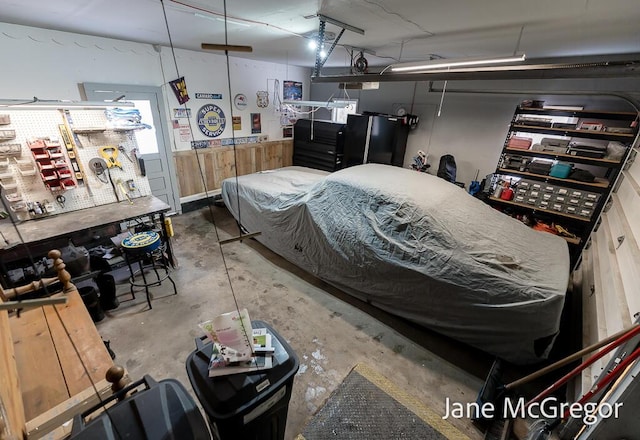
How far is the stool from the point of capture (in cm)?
267

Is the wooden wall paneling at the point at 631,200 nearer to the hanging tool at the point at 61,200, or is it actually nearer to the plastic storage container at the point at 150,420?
the plastic storage container at the point at 150,420

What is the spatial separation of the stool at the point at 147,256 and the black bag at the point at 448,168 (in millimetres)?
4397

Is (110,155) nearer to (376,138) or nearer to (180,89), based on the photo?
(180,89)

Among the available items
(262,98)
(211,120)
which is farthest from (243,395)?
(262,98)

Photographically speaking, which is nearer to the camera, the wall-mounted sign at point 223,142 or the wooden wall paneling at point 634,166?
the wooden wall paneling at point 634,166

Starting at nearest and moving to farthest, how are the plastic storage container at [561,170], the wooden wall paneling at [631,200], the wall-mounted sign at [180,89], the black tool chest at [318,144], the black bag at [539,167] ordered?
the wooden wall paneling at [631,200] → the plastic storage container at [561,170] → the black bag at [539,167] → the wall-mounted sign at [180,89] → the black tool chest at [318,144]

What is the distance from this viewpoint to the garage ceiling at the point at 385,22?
78.7 inches

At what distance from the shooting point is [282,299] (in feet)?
9.97

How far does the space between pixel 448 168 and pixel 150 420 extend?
496 cm

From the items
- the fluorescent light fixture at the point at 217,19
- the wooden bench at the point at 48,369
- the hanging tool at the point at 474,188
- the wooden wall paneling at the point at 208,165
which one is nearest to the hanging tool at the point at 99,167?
the wooden bench at the point at 48,369

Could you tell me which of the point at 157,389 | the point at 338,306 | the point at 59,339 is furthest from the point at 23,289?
the point at 338,306

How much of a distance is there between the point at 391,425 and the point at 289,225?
7.24 ft

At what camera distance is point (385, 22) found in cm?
244

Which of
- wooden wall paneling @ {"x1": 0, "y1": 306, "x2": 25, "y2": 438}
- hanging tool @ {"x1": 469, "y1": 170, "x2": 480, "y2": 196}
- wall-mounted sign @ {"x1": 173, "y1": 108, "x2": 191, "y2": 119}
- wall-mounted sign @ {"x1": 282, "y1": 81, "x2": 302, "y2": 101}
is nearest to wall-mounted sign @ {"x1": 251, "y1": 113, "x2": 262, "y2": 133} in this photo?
wall-mounted sign @ {"x1": 282, "y1": 81, "x2": 302, "y2": 101}
